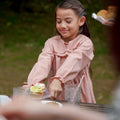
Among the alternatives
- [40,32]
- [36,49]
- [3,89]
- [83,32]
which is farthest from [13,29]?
[83,32]

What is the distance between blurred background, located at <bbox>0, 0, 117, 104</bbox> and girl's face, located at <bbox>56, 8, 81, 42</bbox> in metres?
1.50

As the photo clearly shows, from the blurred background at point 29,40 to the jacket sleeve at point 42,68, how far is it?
4.98ft

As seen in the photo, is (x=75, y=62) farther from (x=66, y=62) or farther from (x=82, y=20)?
(x=82, y=20)

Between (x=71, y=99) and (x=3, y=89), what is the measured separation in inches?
123

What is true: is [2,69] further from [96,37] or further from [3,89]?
[96,37]

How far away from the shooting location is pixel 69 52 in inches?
96.0

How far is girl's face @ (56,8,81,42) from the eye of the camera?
7.79 ft

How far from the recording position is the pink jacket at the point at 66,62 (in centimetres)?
224

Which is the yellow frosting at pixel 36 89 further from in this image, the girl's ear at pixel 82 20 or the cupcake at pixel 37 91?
the girl's ear at pixel 82 20

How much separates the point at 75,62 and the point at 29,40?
545 centimetres

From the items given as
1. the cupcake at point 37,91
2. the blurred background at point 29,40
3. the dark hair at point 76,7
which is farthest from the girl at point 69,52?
the blurred background at point 29,40

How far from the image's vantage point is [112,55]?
0.67 meters

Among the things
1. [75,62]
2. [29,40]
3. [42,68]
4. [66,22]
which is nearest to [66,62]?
[75,62]

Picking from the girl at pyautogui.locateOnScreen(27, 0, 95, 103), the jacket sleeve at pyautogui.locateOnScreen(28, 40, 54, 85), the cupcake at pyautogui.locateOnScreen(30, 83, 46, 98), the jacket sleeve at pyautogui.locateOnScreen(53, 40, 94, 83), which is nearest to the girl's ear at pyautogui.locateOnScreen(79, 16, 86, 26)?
the girl at pyautogui.locateOnScreen(27, 0, 95, 103)
